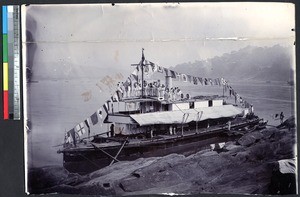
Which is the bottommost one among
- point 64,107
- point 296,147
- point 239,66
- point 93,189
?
point 93,189

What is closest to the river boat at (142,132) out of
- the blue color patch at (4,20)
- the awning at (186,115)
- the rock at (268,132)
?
the awning at (186,115)

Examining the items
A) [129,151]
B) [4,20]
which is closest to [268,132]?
[129,151]

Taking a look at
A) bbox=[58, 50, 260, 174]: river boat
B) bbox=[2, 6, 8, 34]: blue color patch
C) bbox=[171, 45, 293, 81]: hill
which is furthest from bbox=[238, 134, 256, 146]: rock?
bbox=[2, 6, 8, 34]: blue color patch

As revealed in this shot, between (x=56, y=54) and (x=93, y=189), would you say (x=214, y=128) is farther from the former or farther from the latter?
(x=56, y=54)

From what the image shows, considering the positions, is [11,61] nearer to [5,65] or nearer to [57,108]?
[5,65]

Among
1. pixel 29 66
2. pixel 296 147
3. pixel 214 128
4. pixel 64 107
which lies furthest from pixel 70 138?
pixel 296 147

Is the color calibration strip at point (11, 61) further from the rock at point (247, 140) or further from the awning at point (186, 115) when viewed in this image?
the rock at point (247, 140)
